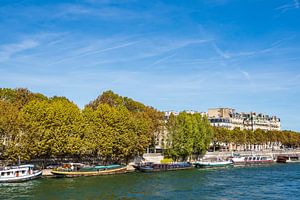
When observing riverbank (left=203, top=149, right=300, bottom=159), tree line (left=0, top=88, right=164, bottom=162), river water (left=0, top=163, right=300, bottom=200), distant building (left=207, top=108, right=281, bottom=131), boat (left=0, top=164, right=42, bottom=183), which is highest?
distant building (left=207, top=108, right=281, bottom=131)

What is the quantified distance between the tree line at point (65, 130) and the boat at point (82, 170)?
246 cm

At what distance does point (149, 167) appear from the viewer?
8306 cm

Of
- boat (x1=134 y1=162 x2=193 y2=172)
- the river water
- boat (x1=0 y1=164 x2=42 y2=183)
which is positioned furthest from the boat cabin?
boat (x1=134 y1=162 x2=193 y2=172)

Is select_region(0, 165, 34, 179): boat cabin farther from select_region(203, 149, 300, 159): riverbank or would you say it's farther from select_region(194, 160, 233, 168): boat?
select_region(203, 149, 300, 159): riverbank

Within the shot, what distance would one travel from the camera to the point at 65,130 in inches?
2844

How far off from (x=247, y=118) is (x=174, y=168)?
383 feet

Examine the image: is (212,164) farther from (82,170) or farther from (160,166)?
(82,170)

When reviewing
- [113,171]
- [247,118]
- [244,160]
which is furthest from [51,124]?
[247,118]

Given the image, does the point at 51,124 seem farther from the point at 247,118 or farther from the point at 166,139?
the point at 247,118

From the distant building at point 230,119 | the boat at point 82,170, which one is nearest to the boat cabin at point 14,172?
the boat at point 82,170

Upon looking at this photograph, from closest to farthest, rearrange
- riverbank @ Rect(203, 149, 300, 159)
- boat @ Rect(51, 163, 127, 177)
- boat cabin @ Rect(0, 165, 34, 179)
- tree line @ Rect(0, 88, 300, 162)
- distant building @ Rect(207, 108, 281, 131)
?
1. boat cabin @ Rect(0, 165, 34, 179)
2. tree line @ Rect(0, 88, 300, 162)
3. boat @ Rect(51, 163, 127, 177)
4. riverbank @ Rect(203, 149, 300, 159)
5. distant building @ Rect(207, 108, 281, 131)

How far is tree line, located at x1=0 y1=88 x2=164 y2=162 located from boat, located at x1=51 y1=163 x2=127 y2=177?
2.46 metres

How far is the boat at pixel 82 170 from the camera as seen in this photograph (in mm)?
68875

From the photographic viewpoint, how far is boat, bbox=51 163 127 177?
68.9m
